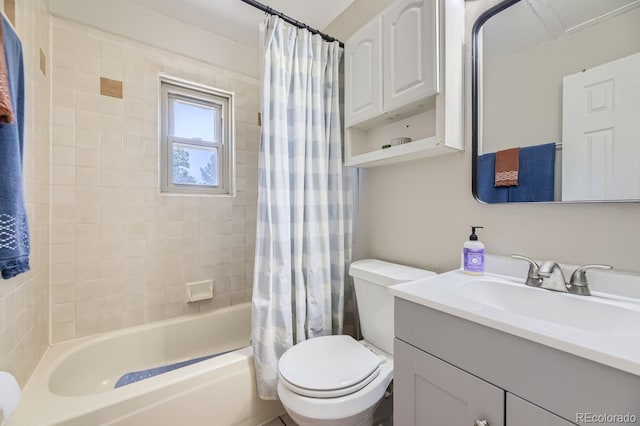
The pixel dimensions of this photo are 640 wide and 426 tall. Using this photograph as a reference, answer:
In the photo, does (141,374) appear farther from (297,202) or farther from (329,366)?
(297,202)

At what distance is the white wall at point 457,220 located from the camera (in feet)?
2.70

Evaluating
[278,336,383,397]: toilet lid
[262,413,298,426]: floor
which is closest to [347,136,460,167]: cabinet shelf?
[278,336,383,397]: toilet lid

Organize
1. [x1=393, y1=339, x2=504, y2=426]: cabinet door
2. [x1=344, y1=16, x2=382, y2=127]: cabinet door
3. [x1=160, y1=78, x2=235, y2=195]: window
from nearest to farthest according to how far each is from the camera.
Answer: [x1=393, y1=339, x2=504, y2=426]: cabinet door < [x1=344, y1=16, x2=382, y2=127]: cabinet door < [x1=160, y1=78, x2=235, y2=195]: window

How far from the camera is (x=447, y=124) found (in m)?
1.08

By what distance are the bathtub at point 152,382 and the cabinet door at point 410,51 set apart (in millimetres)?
1478

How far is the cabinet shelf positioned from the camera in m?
1.13

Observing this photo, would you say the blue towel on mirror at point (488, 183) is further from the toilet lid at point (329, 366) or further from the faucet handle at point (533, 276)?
the toilet lid at point (329, 366)

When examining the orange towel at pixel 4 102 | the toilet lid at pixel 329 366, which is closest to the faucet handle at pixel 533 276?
the toilet lid at pixel 329 366

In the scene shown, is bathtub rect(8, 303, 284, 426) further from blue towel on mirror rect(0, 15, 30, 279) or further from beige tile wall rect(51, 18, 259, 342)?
blue towel on mirror rect(0, 15, 30, 279)

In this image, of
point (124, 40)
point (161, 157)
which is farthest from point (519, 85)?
point (124, 40)

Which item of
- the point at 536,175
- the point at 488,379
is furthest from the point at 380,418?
the point at 536,175

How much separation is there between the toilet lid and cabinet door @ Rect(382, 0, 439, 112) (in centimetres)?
116

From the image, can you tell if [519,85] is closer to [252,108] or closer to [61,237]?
[252,108]

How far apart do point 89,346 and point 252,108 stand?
5.97 feet
